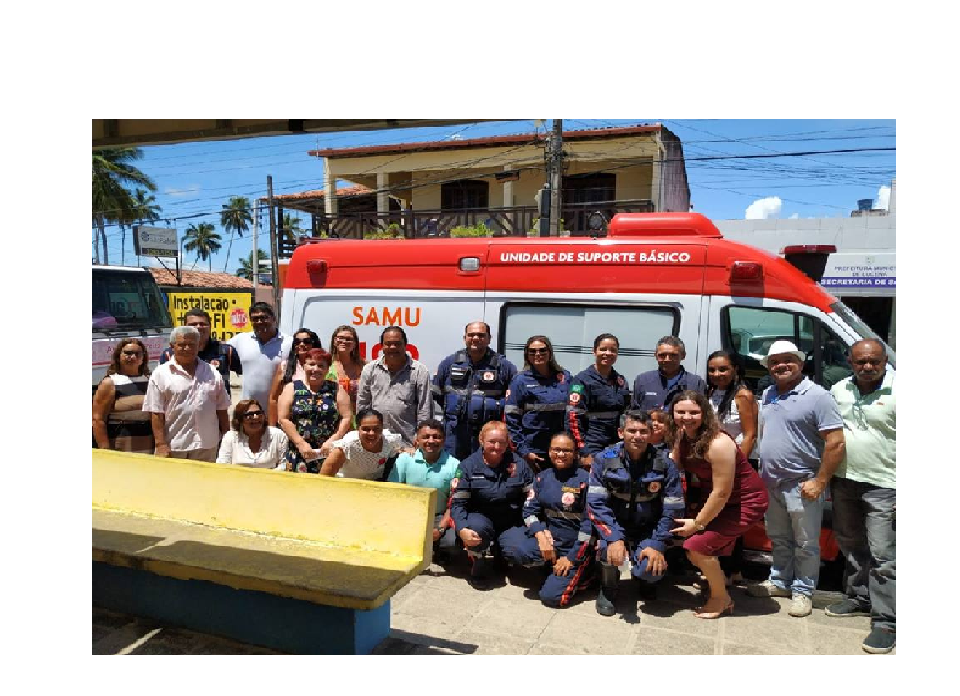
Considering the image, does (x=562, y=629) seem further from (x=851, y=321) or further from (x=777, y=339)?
(x=851, y=321)

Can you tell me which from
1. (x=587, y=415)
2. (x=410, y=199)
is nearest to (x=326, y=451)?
(x=587, y=415)

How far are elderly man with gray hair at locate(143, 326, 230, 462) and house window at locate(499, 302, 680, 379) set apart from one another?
2086mm

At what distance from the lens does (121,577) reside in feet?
12.0

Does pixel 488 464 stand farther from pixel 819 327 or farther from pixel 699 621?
pixel 819 327

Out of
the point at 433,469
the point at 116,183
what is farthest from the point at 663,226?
the point at 116,183

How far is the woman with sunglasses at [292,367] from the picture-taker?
16.7 feet

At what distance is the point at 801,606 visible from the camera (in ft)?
12.6

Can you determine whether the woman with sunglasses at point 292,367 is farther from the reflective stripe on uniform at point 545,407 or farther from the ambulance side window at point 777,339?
the ambulance side window at point 777,339

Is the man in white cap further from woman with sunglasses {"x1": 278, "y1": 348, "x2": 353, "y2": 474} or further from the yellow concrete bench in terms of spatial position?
woman with sunglasses {"x1": 278, "y1": 348, "x2": 353, "y2": 474}

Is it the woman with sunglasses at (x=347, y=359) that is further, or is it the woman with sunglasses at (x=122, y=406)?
the woman with sunglasses at (x=347, y=359)

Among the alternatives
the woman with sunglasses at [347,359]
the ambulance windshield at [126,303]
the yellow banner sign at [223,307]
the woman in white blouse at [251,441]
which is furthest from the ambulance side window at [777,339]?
the yellow banner sign at [223,307]

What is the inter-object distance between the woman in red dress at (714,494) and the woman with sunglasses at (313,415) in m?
2.28

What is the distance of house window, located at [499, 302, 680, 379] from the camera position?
4777 mm

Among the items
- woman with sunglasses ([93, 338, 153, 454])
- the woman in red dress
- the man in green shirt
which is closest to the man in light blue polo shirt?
the woman in red dress
